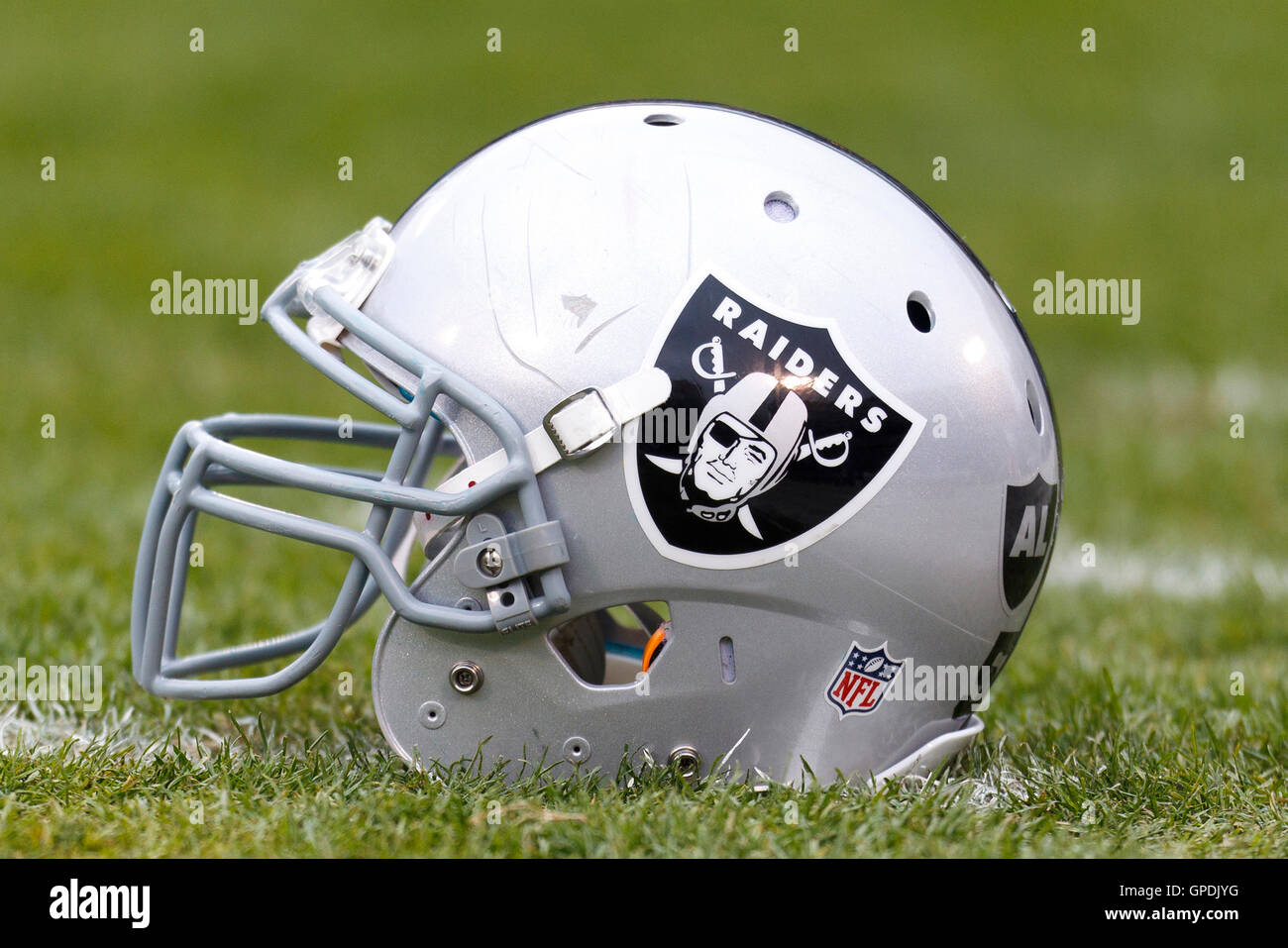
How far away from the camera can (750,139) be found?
2.66 metres

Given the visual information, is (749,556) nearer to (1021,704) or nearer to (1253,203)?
(1021,704)

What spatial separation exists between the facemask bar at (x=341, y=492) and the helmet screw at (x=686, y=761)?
0.34 metres

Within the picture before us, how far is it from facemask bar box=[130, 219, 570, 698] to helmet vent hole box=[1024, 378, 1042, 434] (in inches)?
34.4

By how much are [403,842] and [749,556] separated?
0.70 meters

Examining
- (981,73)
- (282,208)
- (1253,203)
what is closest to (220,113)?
(282,208)

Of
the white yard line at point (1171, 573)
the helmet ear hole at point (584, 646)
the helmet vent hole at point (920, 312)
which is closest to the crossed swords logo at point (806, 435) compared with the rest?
the helmet vent hole at point (920, 312)

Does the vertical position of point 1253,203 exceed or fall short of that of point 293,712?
it exceeds it

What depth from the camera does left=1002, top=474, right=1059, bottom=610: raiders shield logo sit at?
2.58m

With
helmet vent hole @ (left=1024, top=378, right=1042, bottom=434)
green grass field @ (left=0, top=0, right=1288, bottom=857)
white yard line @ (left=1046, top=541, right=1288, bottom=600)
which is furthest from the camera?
white yard line @ (left=1046, top=541, right=1288, bottom=600)

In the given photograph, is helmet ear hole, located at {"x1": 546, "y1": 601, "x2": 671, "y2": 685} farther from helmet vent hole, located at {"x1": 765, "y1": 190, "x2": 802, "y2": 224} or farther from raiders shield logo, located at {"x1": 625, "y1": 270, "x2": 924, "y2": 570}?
helmet vent hole, located at {"x1": 765, "y1": 190, "x2": 802, "y2": 224}

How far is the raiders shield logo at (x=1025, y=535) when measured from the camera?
2582 millimetres

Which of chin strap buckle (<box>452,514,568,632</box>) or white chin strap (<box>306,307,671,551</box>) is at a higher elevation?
white chin strap (<box>306,307,671,551</box>)

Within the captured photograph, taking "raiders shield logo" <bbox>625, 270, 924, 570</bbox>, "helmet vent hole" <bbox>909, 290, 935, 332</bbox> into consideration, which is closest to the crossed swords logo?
"raiders shield logo" <bbox>625, 270, 924, 570</bbox>

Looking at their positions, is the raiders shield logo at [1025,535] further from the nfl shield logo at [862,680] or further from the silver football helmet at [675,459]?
the nfl shield logo at [862,680]
